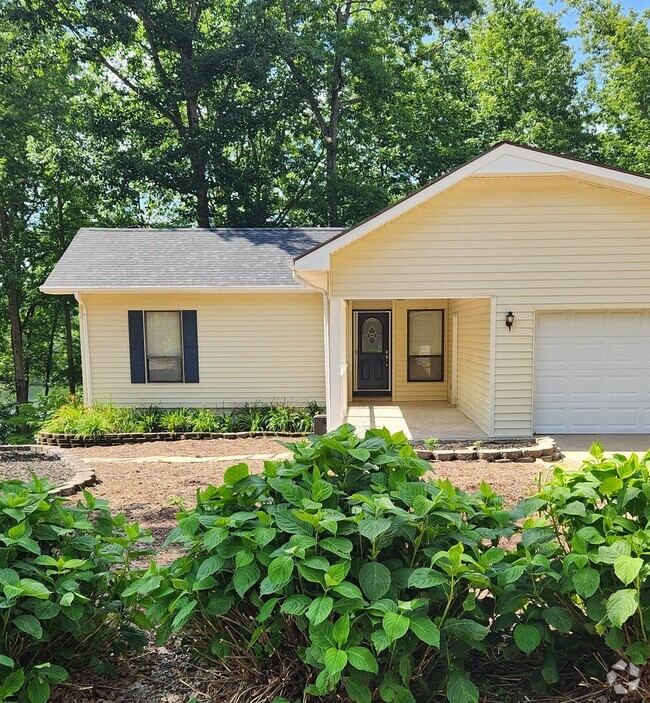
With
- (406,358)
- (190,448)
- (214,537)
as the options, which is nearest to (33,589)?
(214,537)

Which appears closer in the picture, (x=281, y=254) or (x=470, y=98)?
(x=281, y=254)

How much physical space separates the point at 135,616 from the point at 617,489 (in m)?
2.21

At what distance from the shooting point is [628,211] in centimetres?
856

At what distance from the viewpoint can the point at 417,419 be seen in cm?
1065

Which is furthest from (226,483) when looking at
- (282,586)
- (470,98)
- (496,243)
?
(470,98)

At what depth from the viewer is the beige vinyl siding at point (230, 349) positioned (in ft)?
38.4

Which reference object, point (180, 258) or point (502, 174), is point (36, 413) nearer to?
point (180, 258)

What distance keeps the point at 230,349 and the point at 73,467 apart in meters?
4.74

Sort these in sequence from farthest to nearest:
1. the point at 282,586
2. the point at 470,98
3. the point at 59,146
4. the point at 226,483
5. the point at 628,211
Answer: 1. the point at 470,98
2. the point at 59,146
3. the point at 628,211
4. the point at 226,483
5. the point at 282,586

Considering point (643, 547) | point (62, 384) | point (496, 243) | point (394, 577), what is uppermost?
point (496, 243)

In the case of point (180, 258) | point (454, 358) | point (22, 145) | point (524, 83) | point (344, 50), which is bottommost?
point (454, 358)

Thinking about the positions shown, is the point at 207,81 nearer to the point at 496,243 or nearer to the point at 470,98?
the point at 470,98

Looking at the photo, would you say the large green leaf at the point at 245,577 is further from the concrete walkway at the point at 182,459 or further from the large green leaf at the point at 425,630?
the concrete walkway at the point at 182,459

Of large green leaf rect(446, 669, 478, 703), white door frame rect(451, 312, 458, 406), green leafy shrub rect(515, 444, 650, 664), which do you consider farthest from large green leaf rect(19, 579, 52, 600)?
white door frame rect(451, 312, 458, 406)
